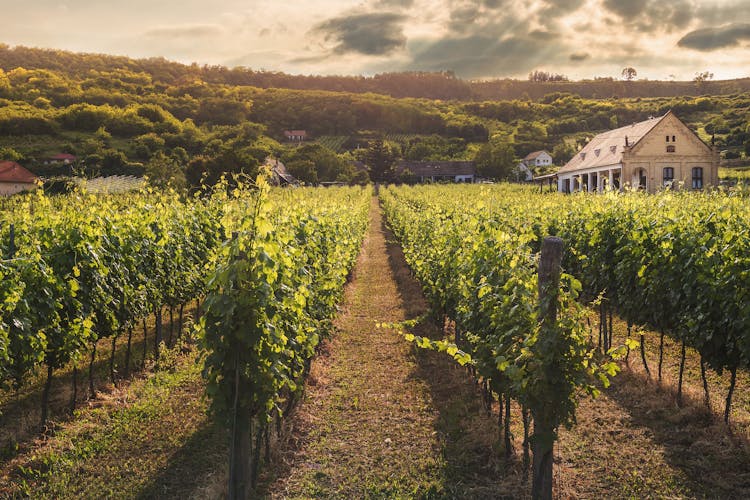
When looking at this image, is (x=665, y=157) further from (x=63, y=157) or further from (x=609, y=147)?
(x=63, y=157)

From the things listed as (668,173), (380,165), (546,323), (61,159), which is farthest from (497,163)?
(546,323)

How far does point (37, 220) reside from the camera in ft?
26.9

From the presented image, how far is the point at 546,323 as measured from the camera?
4.70m

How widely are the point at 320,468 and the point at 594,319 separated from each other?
8533 millimetres

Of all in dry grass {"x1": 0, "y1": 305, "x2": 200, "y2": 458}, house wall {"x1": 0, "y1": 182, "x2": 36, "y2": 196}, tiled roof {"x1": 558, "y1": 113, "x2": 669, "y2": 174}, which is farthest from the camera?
house wall {"x1": 0, "y1": 182, "x2": 36, "y2": 196}

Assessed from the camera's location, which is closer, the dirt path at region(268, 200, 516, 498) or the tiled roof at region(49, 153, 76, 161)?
the dirt path at region(268, 200, 516, 498)

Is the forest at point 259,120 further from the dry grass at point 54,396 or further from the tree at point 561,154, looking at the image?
the dry grass at point 54,396

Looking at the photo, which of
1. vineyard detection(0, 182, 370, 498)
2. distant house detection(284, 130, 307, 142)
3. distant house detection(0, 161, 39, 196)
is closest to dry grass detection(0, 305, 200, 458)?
vineyard detection(0, 182, 370, 498)

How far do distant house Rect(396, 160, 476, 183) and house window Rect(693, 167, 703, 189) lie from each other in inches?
1956

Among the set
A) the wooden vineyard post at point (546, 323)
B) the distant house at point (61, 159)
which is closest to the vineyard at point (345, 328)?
the wooden vineyard post at point (546, 323)

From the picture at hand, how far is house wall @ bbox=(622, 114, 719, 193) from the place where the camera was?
41.6m

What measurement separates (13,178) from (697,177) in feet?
238

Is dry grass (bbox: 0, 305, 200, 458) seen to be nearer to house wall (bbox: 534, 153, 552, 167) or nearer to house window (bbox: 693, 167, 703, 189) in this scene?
house window (bbox: 693, 167, 703, 189)

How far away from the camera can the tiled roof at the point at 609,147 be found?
42969 mm
